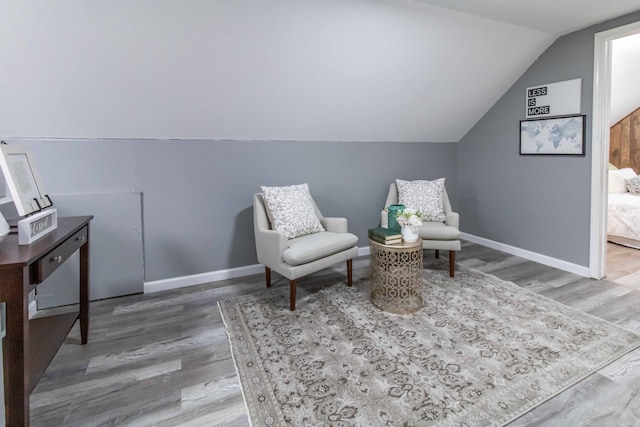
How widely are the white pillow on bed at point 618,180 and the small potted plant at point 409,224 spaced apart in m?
3.97

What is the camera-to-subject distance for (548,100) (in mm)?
3422

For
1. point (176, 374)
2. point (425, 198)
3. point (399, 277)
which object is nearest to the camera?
point (176, 374)

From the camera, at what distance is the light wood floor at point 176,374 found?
160 cm

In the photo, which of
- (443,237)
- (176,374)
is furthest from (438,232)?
(176,374)

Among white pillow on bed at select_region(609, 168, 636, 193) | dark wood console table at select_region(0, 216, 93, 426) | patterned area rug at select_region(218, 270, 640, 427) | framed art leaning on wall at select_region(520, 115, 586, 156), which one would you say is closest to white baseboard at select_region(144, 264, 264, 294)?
patterned area rug at select_region(218, 270, 640, 427)

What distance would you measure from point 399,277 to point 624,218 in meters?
3.60

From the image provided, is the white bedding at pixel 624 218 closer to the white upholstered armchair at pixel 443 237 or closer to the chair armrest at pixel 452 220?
the chair armrest at pixel 452 220

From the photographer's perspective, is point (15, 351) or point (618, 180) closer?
point (15, 351)

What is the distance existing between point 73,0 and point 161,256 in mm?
1899

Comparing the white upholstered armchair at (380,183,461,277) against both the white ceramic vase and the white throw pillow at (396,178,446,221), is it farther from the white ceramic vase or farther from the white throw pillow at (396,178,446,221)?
the white ceramic vase

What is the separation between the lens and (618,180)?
4.89 meters

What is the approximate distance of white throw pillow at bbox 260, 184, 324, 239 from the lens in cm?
293

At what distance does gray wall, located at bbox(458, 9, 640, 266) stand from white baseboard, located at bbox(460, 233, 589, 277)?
0.05 meters

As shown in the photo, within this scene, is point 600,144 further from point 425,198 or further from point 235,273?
point 235,273
